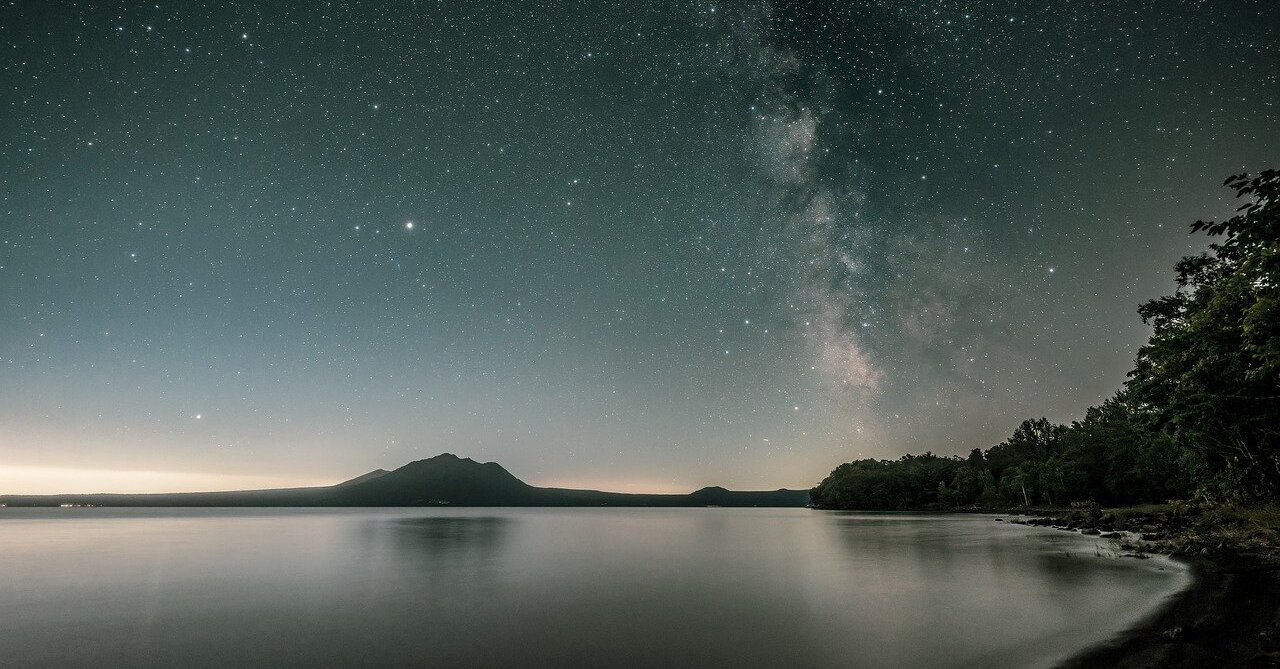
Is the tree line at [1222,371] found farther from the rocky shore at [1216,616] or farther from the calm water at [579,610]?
the calm water at [579,610]

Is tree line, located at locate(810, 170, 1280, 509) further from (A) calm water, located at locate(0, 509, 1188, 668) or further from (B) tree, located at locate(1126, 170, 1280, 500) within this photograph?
(A) calm water, located at locate(0, 509, 1188, 668)

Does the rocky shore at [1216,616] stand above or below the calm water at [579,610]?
above

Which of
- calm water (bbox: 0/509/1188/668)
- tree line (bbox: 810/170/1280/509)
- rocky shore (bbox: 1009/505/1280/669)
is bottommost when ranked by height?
calm water (bbox: 0/509/1188/668)

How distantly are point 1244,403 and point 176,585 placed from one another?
41.4 meters

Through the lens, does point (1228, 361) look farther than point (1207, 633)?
Yes

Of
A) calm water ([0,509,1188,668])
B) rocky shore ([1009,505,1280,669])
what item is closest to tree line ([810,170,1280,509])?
rocky shore ([1009,505,1280,669])

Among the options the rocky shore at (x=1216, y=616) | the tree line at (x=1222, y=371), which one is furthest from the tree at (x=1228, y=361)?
the rocky shore at (x=1216, y=616)

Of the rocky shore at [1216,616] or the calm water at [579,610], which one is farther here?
the calm water at [579,610]

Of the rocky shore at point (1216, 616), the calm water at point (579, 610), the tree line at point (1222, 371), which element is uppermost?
the tree line at point (1222, 371)

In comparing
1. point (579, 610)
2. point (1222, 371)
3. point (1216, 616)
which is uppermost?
point (1222, 371)

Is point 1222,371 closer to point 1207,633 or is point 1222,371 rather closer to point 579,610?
point 1207,633

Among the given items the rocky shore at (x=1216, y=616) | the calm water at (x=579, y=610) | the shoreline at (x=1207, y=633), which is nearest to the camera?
the shoreline at (x=1207, y=633)

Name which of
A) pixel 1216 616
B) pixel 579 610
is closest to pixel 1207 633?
pixel 1216 616

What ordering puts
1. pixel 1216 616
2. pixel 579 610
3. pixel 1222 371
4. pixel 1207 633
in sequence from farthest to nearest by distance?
pixel 1222 371, pixel 579 610, pixel 1216 616, pixel 1207 633
